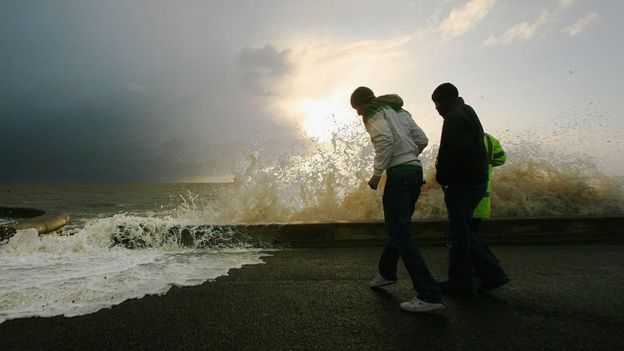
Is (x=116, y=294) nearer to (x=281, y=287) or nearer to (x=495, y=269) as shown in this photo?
(x=281, y=287)

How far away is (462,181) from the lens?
12.0ft

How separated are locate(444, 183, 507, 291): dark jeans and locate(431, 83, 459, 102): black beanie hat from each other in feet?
2.85

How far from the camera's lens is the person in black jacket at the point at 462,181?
144 inches

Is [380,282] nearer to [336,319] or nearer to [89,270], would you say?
[336,319]

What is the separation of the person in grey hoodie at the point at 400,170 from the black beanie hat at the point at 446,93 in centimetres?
42

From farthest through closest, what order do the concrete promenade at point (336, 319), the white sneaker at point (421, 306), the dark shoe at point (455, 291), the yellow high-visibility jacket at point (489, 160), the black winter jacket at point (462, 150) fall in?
1. the yellow high-visibility jacket at point (489, 160)
2. the dark shoe at point (455, 291)
3. the black winter jacket at point (462, 150)
4. the white sneaker at point (421, 306)
5. the concrete promenade at point (336, 319)

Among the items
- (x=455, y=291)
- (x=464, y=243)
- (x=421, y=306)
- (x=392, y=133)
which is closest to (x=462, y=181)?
(x=464, y=243)

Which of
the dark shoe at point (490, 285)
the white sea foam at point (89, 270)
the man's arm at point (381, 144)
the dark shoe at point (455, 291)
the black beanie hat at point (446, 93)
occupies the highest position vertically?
the black beanie hat at point (446, 93)

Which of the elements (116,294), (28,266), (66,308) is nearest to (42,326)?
(66,308)

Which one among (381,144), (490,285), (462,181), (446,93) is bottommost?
(490,285)

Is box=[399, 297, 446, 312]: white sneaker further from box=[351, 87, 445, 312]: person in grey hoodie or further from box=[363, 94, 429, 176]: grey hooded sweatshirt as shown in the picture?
box=[363, 94, 429, 176]: grey hooded sweatshirt

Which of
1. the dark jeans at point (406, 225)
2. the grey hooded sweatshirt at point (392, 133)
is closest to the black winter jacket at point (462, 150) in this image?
the grey hooded sweatshirt at point (392, 133)

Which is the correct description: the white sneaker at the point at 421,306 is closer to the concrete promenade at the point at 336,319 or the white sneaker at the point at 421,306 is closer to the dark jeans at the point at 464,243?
the concrete promenade at the point at 336,319

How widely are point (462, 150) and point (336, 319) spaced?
1.90 meters
